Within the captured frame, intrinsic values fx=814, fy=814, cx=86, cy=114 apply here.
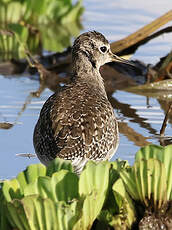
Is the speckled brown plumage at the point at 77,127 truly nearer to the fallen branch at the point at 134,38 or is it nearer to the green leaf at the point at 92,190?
the green leaf at the point at 92,190

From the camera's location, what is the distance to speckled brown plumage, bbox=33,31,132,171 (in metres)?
5.96

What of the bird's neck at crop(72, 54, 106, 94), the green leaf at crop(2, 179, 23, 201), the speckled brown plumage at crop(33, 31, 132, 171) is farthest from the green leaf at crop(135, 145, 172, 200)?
the bird's neck at crop(72, 54, 106, 94)

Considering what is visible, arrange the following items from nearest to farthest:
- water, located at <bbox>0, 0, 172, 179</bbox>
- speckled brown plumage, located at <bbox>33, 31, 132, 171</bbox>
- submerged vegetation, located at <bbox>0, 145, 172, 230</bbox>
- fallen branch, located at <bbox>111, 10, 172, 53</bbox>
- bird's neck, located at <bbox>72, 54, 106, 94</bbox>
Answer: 1. submerged vegetation, located at <bbox>0, 145, 172, 230</bbox>
2. speckled brown plumage, located at <bbox>33, 31, 132, 171</bbox>
3. bird's neck, located at <bbox>72, 54, 106, 94</bbox>
4. water, located at <bbox>0, 0, 172, 179</bbox>
5. fallen branch, located at <bbox>111, 10, 172, 53</bbox>

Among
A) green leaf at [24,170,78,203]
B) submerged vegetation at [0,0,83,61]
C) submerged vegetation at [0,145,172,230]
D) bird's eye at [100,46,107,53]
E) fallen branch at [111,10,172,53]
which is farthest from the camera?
submerged vegetation at [0,0,83,61]

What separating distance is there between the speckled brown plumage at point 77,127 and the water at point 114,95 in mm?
668

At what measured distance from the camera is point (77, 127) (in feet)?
19.8

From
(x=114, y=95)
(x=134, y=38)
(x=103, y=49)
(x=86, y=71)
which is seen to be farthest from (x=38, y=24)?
(x=86, y=71)

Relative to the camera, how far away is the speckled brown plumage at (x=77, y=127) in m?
5.96

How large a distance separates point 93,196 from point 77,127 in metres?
1.11

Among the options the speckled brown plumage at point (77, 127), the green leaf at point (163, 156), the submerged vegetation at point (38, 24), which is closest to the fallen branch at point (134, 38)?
the submerged vegetation at point (38, 24)

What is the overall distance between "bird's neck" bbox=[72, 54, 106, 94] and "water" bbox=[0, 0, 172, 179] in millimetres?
661

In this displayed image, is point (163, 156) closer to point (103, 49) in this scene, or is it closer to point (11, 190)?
point (11, 190)

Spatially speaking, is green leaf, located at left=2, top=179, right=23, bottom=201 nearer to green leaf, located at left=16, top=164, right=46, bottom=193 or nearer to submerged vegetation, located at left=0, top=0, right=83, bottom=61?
green leaf, located at left=16, top=164, right=46, bottom=193

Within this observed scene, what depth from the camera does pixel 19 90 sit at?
9.30 m
